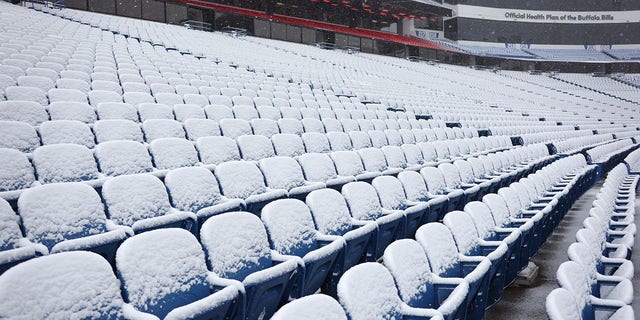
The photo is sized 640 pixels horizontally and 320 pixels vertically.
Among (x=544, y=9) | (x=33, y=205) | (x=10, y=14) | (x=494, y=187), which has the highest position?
(x=544, y=9)

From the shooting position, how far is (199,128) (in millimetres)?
3209

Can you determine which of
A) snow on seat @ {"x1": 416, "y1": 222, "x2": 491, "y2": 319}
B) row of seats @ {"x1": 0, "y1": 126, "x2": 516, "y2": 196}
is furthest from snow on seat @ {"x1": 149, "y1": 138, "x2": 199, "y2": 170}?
snow on seat @ {"x1": 416, "y1": 222, "x2": 491, "y2": 319}

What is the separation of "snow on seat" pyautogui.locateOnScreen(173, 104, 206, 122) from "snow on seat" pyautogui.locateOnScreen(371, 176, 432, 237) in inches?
68.1

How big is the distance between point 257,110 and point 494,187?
215 cm

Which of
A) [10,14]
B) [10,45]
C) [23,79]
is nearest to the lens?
[23,79]

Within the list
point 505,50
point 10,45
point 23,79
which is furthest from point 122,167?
point 505,50

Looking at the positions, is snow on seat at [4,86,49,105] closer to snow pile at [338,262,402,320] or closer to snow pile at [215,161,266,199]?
snow pile at [215,161,266,199]

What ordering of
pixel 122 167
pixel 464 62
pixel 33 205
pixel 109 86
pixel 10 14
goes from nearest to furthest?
1. pixel 33 205
2. pixel 122 167
3. pixel 109 86
4. pixel 10 14
5. pixel 464 62

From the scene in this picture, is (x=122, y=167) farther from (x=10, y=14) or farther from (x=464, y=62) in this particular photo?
(x=464, y=62)

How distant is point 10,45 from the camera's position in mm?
4918

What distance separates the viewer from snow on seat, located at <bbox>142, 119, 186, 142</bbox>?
9.50 ft

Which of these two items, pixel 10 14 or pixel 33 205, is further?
pixel 10 14

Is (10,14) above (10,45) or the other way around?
above

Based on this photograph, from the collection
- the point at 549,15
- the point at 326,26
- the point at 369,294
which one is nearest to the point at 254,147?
the point at 369,294
